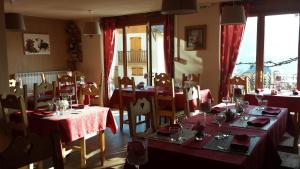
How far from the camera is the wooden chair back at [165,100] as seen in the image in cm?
458

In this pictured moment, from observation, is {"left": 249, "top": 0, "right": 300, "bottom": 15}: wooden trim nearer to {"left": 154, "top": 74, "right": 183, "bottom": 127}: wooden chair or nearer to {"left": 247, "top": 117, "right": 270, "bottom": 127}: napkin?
{"left": 154, "top": 74, "right": 183, "bottom": 127}: wooden chair

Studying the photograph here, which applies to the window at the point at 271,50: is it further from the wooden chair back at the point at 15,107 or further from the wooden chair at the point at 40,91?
the wooden chair back at the point at 15,107

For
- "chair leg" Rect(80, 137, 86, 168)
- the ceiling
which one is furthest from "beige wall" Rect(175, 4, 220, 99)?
"chair leg" Rect(80, 137, 86, 168)

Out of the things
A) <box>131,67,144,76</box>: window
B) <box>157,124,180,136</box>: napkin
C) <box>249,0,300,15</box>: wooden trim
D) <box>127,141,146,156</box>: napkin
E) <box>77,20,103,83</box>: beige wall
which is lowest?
<box>157,124,180,136</box>: napkin

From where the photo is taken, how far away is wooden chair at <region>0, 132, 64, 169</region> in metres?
1.59

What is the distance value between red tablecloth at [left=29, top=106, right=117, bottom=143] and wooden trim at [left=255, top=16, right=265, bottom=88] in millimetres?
3472

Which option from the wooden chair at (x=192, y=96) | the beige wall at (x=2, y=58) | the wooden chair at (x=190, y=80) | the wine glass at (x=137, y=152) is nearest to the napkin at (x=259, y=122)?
the wooden chair at (x=192, y=96)

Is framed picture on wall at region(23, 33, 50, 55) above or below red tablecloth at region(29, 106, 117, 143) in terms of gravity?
above

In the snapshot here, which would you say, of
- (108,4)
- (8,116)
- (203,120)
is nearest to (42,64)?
(108,4)

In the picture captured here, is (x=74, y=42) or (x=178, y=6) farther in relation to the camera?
(x=74, y=42)

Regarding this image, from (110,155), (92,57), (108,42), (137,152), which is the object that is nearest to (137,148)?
(137,152)

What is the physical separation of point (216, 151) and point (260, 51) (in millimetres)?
4388

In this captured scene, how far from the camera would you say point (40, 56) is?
8.05 m

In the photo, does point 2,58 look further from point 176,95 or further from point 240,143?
point 176,95
